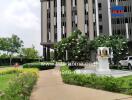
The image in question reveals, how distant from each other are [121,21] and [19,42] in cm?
2681

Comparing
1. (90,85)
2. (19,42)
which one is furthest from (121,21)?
(90,85)

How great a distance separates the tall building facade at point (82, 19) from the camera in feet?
232

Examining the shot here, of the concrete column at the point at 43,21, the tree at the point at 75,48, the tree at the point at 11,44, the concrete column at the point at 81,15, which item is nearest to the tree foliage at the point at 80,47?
the tree at the point at 75,48

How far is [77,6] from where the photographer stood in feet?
247

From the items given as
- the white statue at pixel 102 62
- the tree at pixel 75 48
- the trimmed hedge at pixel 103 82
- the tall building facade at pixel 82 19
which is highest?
the tall building facade at pixel 82 19

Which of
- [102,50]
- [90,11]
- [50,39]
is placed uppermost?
[90,11]

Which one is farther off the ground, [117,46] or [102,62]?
[117,46]

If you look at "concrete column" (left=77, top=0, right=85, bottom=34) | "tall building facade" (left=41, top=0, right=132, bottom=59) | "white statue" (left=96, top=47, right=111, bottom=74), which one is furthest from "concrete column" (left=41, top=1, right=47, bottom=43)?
"white statue" (left=96, top=47, right=111, bottom=74)

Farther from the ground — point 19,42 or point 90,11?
point 90,11

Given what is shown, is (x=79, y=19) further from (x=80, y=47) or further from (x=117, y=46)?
(x=80, y=47)

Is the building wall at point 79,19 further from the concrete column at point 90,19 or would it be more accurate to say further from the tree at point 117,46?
the tree at point 117,46

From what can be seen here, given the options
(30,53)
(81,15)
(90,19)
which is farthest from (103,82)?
(30,53)

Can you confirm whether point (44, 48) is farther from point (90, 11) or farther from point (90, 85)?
point (90, 85)

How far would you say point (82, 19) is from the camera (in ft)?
243
